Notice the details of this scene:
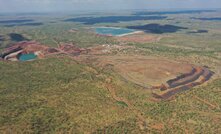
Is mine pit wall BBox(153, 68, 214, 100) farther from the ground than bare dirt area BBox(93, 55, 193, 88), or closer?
closer

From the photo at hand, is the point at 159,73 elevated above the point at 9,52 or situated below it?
below

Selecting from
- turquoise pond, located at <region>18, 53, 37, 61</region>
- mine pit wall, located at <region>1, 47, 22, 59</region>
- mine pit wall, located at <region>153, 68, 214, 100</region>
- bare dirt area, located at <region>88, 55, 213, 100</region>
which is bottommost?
turquoise pond, located at <region>18, 53, 37, 61</region>

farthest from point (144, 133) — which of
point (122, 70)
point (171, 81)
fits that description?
point (122, 70)

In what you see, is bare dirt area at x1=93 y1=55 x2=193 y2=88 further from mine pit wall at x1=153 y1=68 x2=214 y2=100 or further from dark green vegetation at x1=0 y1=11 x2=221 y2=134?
mine pit wall at x1=153 y1=68 x2=214 y2=100

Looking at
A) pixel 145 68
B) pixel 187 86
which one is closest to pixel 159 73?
pixel 145 68

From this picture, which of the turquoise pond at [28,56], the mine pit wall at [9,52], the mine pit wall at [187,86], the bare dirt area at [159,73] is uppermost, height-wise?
the mine pit wall at [9,52]

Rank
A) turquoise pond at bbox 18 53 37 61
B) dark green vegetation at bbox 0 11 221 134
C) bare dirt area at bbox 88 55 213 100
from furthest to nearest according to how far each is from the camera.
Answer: turquoise pond at bbox 18 53 37 61, bare dirt area at bbox 88 55 213 100, dark green vegetation at bbox 0 11 221 134

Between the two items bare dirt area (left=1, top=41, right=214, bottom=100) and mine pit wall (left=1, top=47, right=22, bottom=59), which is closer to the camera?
bare dirt area (left=1, top=41, right=214, bottom=100)

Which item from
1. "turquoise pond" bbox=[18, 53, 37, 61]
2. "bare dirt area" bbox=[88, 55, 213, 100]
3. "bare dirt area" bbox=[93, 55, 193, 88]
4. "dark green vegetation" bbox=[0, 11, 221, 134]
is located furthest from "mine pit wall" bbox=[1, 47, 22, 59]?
"bare dirt area" bbox=[93, 55, 193, 88]

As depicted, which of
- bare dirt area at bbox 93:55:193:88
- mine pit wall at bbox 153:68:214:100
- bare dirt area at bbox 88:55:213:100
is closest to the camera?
mine pit wall at bbox 153:68:214:100

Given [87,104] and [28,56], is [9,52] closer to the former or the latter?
[28,56]

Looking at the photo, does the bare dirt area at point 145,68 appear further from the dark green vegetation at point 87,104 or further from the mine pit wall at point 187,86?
the mine pit wall at point 187,86

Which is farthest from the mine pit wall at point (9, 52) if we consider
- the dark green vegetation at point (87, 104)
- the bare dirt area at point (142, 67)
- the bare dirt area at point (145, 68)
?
the bare dirt area at point (145, 68)
